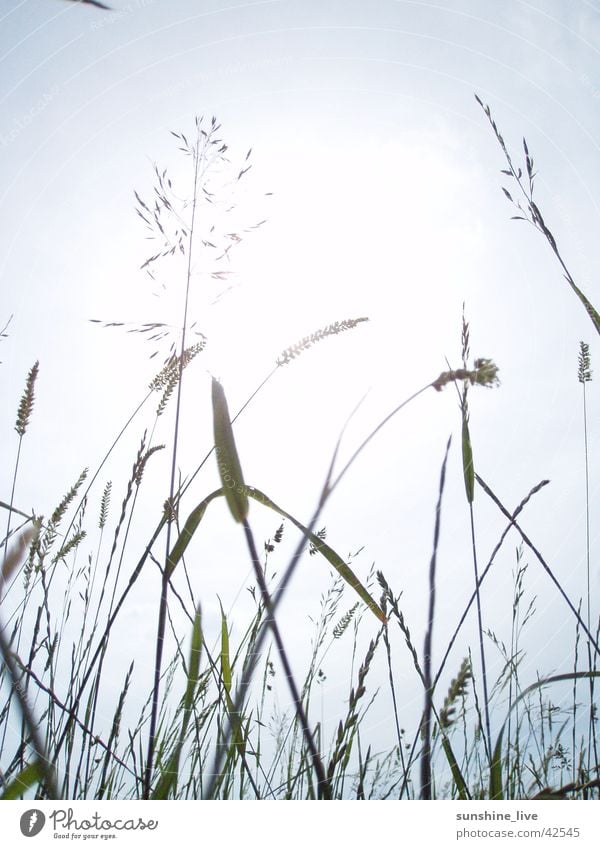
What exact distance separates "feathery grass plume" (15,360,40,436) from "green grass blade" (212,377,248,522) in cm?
66

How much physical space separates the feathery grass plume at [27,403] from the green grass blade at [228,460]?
0.66 metres

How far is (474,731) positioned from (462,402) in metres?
0.98

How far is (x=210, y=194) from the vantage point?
3.90 feet

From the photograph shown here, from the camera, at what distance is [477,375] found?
0.62 metres

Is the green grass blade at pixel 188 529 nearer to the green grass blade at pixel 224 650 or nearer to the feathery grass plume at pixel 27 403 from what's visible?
the green grass blade at pixel 224 650

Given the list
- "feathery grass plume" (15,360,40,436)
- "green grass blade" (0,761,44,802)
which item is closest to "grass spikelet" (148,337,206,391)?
"feathery grass plume" (15,360,40,436)
